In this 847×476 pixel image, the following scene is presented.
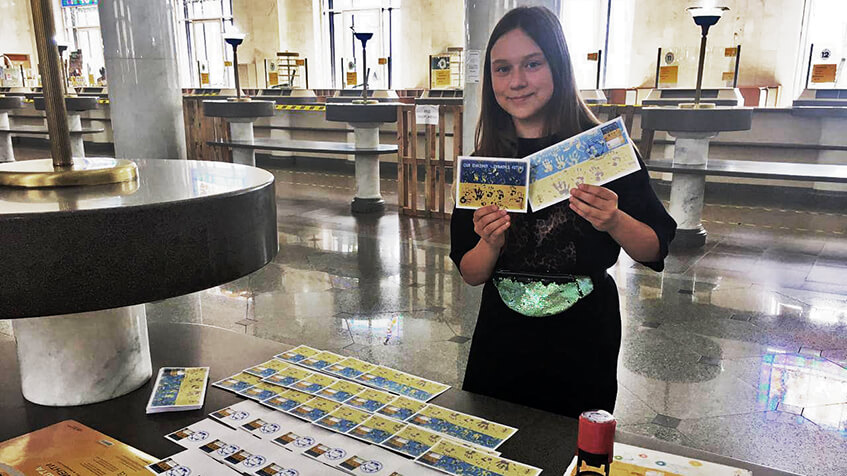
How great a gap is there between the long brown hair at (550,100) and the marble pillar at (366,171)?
5.16 metres

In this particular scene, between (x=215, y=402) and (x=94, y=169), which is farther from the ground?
(x=94, y=169)

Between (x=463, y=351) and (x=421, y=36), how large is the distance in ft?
36.7

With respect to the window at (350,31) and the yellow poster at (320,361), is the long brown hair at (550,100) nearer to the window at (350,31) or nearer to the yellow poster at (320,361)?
the yellow poster at (320,361)

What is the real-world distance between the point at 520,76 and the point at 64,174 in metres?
0.88

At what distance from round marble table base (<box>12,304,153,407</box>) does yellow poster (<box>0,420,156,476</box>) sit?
10 centimetres

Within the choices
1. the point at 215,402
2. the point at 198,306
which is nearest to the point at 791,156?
the point at 198,306

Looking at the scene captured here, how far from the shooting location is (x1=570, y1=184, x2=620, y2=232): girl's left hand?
4.06ft

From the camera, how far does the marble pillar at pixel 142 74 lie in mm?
5367

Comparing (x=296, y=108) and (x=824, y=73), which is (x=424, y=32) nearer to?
(x=296, y=108)

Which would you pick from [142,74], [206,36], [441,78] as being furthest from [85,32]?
[441,78]

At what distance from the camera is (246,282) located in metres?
4.30

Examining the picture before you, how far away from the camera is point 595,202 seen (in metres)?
1.24

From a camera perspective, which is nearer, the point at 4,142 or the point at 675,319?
the point at 675,319

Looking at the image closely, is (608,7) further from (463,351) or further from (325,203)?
(463,351)
